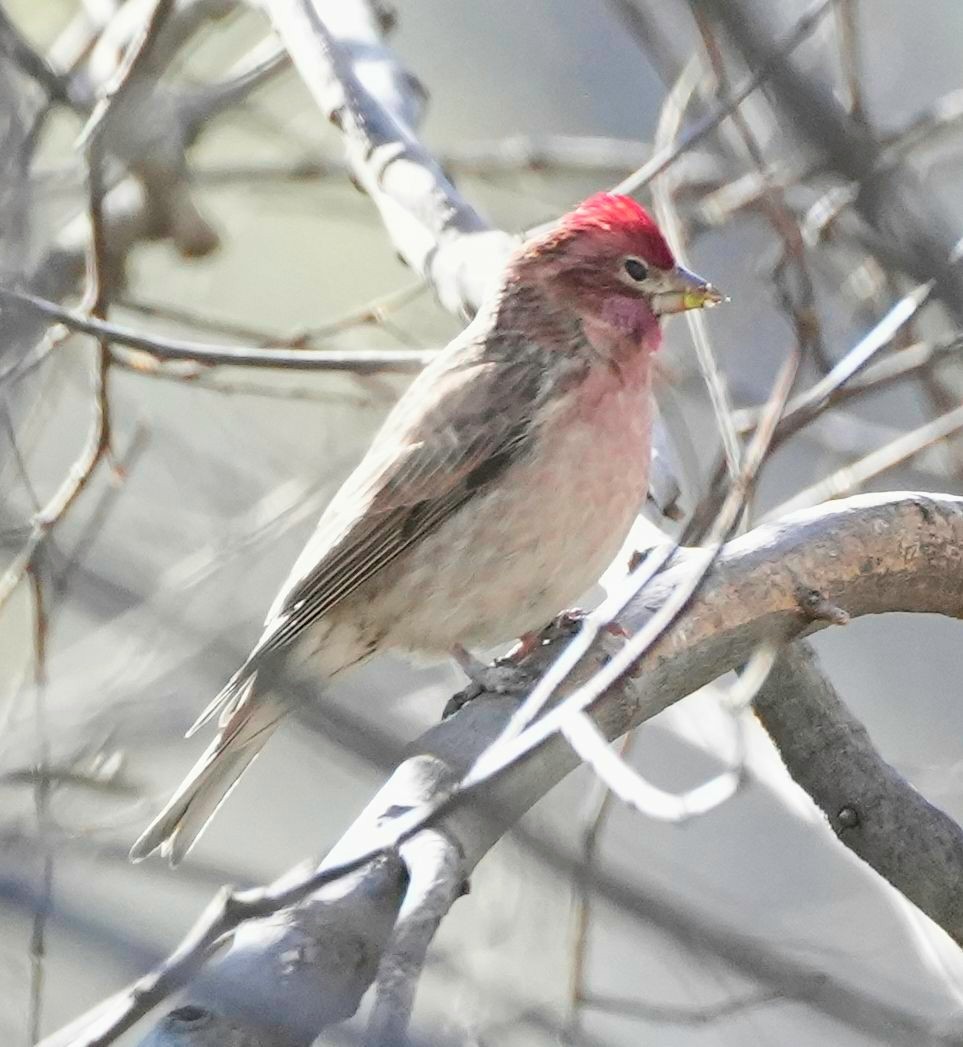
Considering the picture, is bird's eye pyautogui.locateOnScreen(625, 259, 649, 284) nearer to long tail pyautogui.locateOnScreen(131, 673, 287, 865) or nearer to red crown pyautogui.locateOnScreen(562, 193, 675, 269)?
red crown pyautogui.locateOnScreen(562, 193, 675, 269)

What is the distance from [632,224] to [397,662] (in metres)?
1.58

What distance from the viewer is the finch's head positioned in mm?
5090

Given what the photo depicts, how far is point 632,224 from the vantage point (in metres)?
5.10

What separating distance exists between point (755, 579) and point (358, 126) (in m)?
2.26

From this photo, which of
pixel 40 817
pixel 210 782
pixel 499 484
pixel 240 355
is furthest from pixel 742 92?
pixel 210 782

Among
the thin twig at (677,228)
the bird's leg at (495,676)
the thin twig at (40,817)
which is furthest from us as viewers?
the bird's leg at (495,676)

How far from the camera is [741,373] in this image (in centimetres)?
708

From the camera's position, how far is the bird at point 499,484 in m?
4.64

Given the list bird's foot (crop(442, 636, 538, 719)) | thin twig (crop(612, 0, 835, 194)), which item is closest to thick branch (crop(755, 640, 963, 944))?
bird's foot (crop(442, 636, 538, 719))

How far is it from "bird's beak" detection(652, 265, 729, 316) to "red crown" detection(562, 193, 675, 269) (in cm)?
5

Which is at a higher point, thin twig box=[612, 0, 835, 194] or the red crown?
the red crown

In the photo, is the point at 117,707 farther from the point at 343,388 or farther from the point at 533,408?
the point at 343,388

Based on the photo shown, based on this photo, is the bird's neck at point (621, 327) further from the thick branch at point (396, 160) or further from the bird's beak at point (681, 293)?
the thick branch at point (396, 160)

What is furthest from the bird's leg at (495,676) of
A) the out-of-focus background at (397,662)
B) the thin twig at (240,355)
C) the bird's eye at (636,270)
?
the bird's eye at (636,270)
